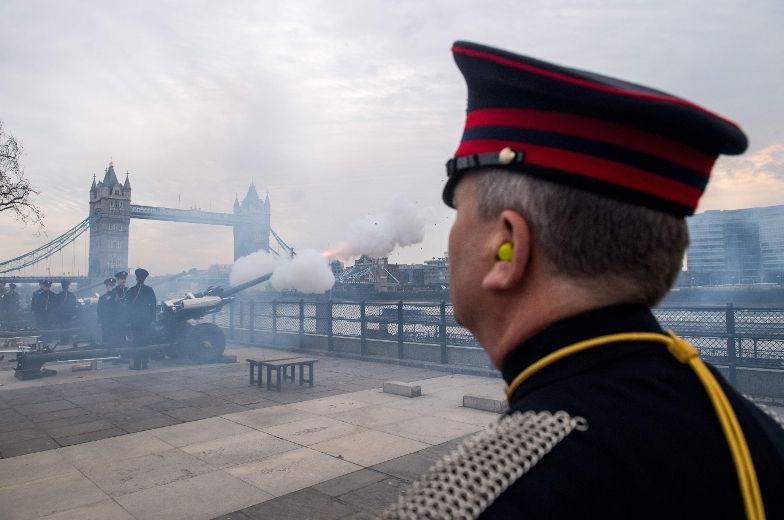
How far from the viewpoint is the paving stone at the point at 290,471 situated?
198 inches

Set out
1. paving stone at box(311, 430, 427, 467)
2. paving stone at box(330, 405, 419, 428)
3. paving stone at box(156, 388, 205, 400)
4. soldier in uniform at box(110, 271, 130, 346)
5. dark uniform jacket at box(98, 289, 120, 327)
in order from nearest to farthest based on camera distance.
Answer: paving stone at box(311, 430, 427, 467), paving stone at box(330, 405, 419, 428), paving stone at box(156, 388, 205, 400), soldier in uniform at box(110, 271, 130, 346), dark uniform jacket at box(98, 289, 120, 327)

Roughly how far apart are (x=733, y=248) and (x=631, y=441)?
2872 centimetres

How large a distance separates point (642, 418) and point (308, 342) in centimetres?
1480

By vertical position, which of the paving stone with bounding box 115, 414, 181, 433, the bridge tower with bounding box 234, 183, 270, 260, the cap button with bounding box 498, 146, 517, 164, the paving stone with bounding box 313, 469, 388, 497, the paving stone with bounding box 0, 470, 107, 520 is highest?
the bridge tower with bounding box 234, 183, 270, 260

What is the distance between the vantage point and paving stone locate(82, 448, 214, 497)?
16.8 feet

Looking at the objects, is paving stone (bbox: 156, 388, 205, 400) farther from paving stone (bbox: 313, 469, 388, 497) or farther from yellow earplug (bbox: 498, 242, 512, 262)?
yellow earplug (bbox: 498, 242, 512, 262)

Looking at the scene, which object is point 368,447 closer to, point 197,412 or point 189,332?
point 197,412

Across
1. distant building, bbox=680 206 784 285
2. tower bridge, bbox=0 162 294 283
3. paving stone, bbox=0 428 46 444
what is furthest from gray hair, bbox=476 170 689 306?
tower bridge, bbox=0 162 294 283

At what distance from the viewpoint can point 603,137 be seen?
1.01 meters

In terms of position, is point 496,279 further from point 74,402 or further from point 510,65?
point 74,402

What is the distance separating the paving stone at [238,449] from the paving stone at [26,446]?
180cm

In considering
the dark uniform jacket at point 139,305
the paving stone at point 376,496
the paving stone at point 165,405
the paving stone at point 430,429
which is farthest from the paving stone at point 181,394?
the paving stone at point 376,496

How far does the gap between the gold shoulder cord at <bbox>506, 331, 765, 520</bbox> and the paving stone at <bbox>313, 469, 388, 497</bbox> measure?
4.27 metres

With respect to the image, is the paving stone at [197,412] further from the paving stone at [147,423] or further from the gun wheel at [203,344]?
the gun wheel at [203,344]
